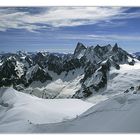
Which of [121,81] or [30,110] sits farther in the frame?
[121,81]

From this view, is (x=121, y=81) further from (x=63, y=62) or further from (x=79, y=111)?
(x=63, y=62)

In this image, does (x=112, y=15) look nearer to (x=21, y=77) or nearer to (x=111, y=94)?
(x=111, y=94)

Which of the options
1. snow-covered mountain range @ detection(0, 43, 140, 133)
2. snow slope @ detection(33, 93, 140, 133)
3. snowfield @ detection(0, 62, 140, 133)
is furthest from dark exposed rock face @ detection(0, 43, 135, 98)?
snow slope @ detection(33, 93, 140, 133)

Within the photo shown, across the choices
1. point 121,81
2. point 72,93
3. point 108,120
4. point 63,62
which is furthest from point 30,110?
point 121,81

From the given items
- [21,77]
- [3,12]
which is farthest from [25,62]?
[3,12]

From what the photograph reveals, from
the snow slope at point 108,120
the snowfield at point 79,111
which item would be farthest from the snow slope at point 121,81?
the snow slope at point 108,120

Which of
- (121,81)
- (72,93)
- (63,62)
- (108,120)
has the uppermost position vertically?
(63,62)
